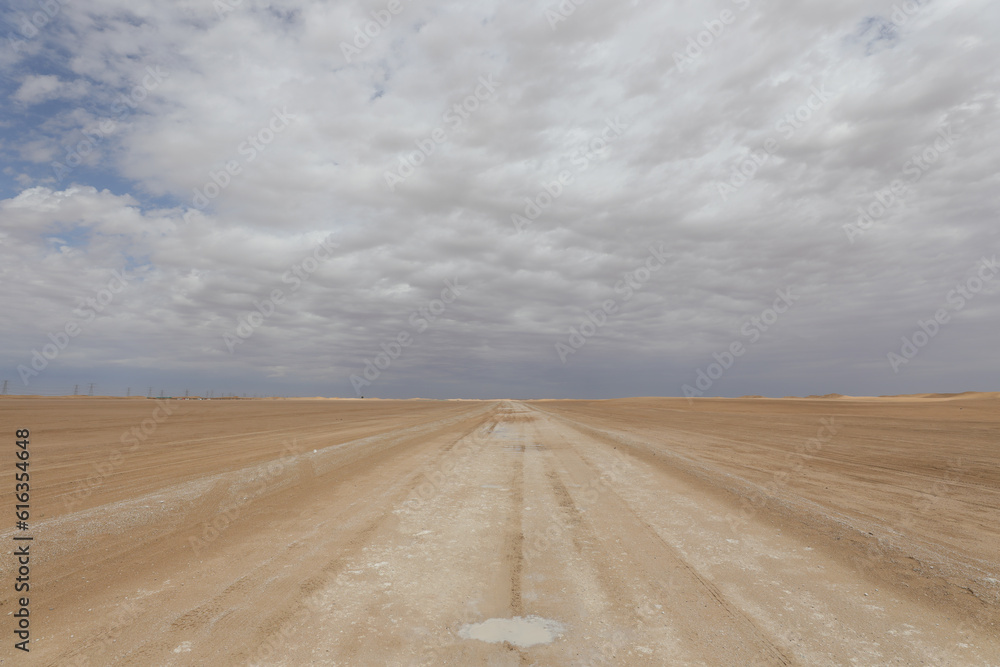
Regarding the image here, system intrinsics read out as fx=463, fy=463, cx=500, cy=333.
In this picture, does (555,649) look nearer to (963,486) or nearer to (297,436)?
(963,486)

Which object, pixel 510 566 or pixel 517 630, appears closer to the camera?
pixel 517 630

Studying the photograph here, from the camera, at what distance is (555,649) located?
365 cm

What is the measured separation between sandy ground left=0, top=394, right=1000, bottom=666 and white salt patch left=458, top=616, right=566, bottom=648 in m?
0.02

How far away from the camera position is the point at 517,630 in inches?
156

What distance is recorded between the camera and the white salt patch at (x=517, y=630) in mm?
3790

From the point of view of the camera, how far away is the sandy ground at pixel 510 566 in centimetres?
373

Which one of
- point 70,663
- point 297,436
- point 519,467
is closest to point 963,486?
point 519,467

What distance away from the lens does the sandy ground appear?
3734 millimetres

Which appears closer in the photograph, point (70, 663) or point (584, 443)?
point (70, 663)

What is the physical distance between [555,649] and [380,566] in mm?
2400

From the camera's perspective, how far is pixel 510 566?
5.30m

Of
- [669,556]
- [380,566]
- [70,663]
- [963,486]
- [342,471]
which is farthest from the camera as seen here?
[342,471]

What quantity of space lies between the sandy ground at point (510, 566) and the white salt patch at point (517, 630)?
0.9 inches

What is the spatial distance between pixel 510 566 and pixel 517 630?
1.35 m
